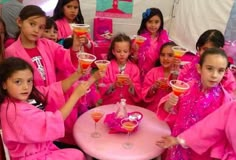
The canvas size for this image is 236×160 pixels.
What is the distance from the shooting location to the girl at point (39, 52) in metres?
2.91

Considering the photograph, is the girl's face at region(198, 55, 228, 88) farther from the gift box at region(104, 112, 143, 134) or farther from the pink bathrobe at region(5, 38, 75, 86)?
the pink bathrobe at region(5, 38, 75, 86)

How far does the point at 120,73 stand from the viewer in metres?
3.75

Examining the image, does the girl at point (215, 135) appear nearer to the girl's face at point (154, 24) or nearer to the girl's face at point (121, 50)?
the girl's face at point (121, 50)

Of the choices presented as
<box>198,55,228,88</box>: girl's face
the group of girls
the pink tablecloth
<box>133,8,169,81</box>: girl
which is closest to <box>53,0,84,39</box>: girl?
the group of girls

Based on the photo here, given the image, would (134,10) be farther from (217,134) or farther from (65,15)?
(217,134)

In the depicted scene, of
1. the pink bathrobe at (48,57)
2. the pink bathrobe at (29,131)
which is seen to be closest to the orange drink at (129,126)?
the pink bathrobe at (29,131)

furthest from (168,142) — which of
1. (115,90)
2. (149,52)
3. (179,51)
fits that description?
(149,52)

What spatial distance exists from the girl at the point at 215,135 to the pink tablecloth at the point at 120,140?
200 millimetres

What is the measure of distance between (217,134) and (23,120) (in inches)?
57.3

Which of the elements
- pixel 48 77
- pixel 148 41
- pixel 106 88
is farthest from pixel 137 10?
pixel 48 77

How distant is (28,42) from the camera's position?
9.85ft

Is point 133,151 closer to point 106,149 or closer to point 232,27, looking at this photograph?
point 106,149

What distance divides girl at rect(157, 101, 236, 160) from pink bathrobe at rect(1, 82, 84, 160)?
0.91 metres

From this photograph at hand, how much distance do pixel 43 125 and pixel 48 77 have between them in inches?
34.4
